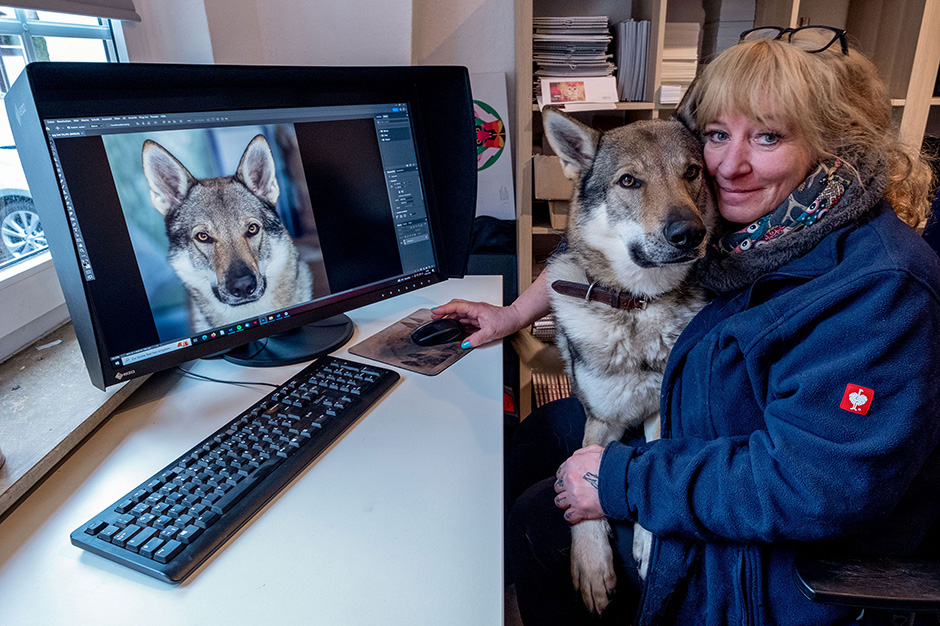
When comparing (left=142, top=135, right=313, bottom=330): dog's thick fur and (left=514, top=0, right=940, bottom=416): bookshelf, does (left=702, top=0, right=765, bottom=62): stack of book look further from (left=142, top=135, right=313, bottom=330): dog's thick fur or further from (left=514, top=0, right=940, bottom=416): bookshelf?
(left=142, top=135, right=313, bottom=330): dog's thick fur

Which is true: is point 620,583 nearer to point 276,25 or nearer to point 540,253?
point 540,253

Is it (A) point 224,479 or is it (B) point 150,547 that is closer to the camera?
(B) point 150,547

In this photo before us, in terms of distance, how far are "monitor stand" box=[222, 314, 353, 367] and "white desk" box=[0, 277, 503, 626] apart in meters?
0.10

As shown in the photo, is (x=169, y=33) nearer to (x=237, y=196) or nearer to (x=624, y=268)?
(x=237, y=196)

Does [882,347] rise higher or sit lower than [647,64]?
lower

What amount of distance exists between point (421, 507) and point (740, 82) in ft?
2.70

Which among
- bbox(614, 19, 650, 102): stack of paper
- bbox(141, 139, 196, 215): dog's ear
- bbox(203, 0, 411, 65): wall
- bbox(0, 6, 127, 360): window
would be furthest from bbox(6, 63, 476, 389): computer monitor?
bbox(614, 19, 650, 102): stack of paper

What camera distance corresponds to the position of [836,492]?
71cm

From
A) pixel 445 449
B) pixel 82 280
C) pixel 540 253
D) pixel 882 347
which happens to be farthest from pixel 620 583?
pixel 540 253

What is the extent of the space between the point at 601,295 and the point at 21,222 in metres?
1.31

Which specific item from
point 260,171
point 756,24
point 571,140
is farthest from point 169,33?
point 756,24

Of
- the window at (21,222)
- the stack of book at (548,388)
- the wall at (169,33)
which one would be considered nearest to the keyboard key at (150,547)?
the window at (21,222)

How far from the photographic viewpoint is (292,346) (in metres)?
1.19

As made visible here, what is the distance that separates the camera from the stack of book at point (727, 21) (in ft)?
6.98
